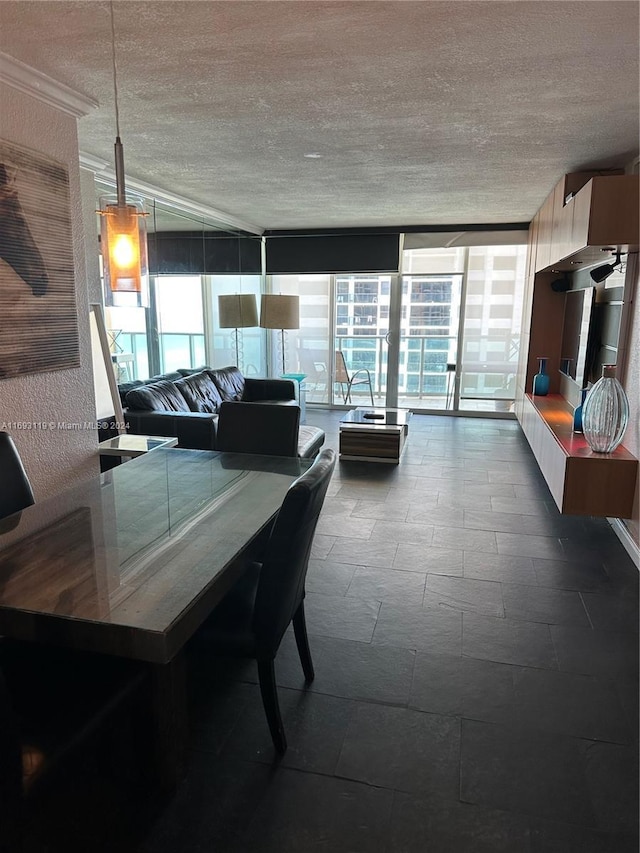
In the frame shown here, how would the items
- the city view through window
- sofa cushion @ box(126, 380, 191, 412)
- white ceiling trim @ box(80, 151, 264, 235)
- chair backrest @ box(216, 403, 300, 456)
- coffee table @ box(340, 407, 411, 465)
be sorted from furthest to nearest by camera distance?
the city view through window < coffee table @ box(340, 407, 411, 465) < sofa cushion @ box(126, 380, 191, 412) < white ceiling trim @ box(80, 151, 264, 235) < chair backrest @ box(216, 403, 300, 456)

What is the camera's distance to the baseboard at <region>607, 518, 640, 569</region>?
3181 mm

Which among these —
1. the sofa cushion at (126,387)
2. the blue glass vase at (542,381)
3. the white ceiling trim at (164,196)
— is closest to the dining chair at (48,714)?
the sofa cushion at (126,387)

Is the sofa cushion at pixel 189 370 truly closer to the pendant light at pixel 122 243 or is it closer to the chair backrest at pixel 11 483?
the chair backrest at pixel 11 483

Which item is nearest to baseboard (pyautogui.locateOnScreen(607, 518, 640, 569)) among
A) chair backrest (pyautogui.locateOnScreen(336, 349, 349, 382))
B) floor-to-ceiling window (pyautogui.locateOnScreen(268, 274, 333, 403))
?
chair backrest (pyautogui.locateOnScreen(336, 349, 349, 382))

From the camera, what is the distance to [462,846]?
1.54m

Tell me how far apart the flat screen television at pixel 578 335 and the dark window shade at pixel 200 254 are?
366cm

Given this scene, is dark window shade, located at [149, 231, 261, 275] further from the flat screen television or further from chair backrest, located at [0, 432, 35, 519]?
the flat screen television

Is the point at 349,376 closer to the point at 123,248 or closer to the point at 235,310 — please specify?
the point at 235,310

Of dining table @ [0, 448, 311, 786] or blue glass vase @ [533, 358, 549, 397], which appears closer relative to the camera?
dining table @ [0, 448, 311, 786]

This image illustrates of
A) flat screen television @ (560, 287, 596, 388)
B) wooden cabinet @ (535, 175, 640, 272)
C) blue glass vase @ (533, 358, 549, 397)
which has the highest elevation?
wooden cabinet @ (535, 175, 640, 272)

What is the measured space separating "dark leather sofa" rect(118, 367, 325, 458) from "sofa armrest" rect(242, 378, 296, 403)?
11.9 inches

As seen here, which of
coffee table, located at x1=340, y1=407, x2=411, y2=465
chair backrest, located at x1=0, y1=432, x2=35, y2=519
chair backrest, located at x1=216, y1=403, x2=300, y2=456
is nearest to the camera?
chair backrest, located at x1=0, y1=432, x2=35, y2=519

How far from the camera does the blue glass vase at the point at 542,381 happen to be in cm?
532

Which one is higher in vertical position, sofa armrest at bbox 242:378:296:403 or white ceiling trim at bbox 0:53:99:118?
white ceiling trim at bbox 0:53:99:118
